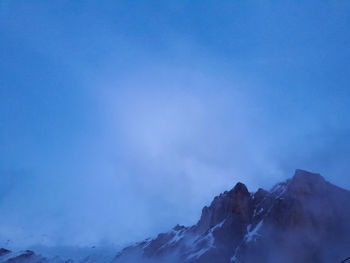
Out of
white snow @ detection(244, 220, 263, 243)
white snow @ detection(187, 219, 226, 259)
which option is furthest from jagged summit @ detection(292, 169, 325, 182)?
white snow @ detection(187, 219, 226, 259)

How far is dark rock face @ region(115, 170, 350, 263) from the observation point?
13712 cm

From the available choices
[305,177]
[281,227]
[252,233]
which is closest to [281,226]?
[281,227]

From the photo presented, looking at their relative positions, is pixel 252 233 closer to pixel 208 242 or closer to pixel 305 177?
pixel 208 242

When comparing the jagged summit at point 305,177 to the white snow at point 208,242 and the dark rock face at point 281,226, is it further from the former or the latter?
the white snow at point 208,242

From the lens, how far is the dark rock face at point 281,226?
137125 millimetres

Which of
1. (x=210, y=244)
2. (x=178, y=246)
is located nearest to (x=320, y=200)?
(x=210, y=244)

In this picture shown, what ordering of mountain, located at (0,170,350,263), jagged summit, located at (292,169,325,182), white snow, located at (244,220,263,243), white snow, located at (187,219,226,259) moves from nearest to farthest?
mountain, located at (0,170,350,263) → white snow, located at (244,220,263,243) → white snow, located at (187,219,226,259) → jagged summit, located at (292,169,325,182)

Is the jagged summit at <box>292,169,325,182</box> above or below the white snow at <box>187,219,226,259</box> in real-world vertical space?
above

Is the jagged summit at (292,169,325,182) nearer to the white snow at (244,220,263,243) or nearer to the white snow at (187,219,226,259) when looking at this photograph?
the white snow at (244,220,263,243)

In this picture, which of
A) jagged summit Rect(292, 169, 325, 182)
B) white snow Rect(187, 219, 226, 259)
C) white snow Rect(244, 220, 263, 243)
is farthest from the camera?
jagged summit Rect(292, 169, 325, 182)

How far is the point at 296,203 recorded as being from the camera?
493 ft

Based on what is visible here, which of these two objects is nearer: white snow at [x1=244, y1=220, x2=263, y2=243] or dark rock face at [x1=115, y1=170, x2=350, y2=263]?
dark rock face at [x1=115, y1=170, x2=350, y2=263]

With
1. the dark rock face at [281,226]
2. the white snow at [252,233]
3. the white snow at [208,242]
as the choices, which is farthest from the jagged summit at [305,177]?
the white snow at [208,242]

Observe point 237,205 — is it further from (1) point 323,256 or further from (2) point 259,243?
(1) point 323,256
